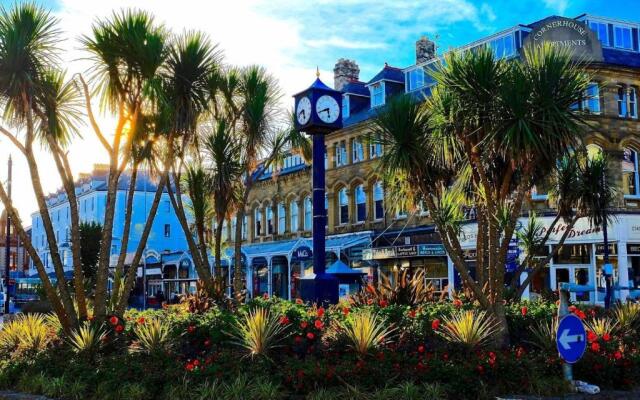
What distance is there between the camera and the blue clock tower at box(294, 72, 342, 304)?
1341 centimetres

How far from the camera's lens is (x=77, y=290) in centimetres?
1195

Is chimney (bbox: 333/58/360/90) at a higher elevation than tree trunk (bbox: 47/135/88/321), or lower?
higher

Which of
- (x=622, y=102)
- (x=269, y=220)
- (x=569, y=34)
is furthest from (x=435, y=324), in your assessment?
(x=269, y=220)

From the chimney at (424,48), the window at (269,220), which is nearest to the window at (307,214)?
the window at (269,220)

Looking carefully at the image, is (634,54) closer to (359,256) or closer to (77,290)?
(359,256)

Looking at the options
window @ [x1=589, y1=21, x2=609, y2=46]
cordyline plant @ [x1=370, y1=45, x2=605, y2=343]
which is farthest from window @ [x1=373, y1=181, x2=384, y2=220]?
cordyline plant @ [x1=370, y1=45, x2=605, y2=343]

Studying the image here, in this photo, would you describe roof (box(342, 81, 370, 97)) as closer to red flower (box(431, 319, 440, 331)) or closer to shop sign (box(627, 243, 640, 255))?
shop sign (box(627, 243, 640, 255))

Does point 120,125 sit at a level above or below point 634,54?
below

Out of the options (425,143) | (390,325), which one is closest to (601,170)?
(425,143)

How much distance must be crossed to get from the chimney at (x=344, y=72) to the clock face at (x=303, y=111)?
1063 inches

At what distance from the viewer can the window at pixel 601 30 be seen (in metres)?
32.0

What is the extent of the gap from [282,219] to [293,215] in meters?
1.35

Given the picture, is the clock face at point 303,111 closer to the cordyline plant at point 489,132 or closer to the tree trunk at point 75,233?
the cordyline plant at point 489,132

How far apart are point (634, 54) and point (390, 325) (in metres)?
27.1
